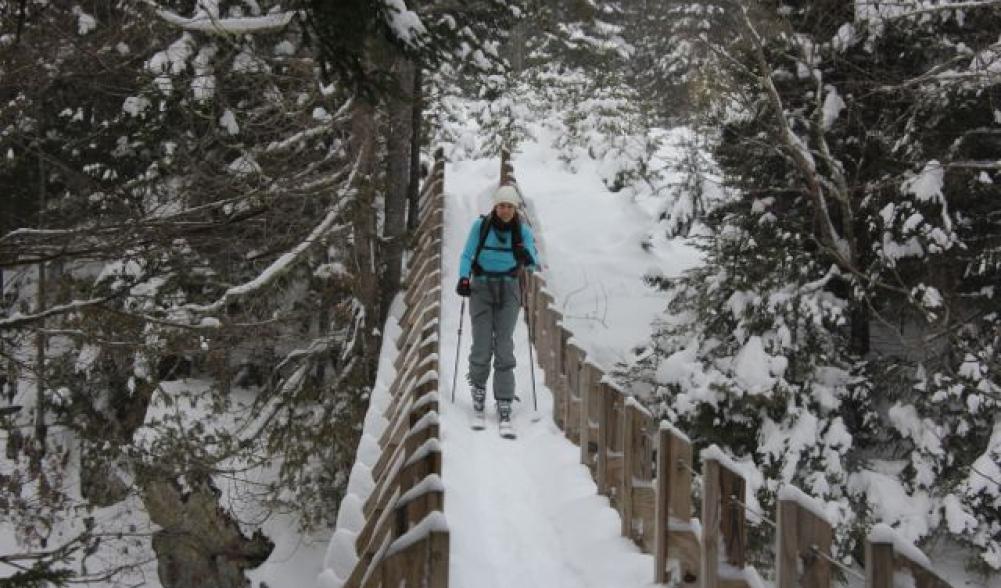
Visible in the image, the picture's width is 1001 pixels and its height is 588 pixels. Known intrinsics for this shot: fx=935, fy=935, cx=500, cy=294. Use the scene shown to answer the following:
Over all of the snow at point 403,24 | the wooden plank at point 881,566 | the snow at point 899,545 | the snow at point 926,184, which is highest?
the snow at point 403,24

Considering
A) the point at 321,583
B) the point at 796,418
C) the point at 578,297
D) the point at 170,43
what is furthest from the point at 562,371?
the point at 578,297

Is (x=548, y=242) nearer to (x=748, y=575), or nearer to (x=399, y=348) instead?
(x=399, y=348)

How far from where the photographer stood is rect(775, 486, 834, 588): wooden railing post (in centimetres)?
354

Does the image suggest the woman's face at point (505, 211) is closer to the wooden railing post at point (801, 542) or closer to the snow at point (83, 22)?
the snow at point (83, 22)

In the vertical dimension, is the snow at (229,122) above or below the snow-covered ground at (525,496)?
above

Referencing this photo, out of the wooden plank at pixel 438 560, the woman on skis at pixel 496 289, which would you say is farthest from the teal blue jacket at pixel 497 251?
the wooden plank at pixel 438 560

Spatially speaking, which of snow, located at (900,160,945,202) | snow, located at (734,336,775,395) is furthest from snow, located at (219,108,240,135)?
snow, located at (900,160,945,202)

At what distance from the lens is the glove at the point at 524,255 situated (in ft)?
28.7

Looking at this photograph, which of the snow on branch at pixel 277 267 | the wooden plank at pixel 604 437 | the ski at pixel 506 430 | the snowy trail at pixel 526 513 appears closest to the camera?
the snowy trail at pixel 526 513

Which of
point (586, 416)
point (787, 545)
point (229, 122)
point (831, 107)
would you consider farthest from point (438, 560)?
point (831, 107)

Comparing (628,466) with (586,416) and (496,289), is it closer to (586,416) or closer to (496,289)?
(586,416)

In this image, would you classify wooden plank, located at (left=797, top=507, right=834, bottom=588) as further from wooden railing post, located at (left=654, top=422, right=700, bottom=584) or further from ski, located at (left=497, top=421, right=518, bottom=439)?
ski, located at (left=497, top=421, right=518, bottom=439)

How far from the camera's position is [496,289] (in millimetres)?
8898

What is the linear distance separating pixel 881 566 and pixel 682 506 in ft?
7.27
